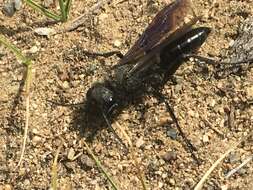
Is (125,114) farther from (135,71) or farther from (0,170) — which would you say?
(0,170)

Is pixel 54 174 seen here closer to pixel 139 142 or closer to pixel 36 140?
pixel 36 140

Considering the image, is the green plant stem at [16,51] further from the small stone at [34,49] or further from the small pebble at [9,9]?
the small pebble at [9,9]

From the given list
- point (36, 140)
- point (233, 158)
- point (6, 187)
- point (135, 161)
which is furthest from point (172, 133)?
point (6, 187)

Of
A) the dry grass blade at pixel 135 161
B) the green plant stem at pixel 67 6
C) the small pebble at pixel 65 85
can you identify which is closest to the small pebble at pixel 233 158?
the dry grass blade at pixel 135 161

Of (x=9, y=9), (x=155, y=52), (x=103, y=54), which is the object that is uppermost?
(x=9, y=9)

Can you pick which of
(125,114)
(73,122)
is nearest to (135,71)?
(125,114)

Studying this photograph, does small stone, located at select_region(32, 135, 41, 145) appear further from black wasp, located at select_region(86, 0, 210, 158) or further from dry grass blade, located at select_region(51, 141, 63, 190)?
black wasp, located at select_region(86, 0, 210, 158)
